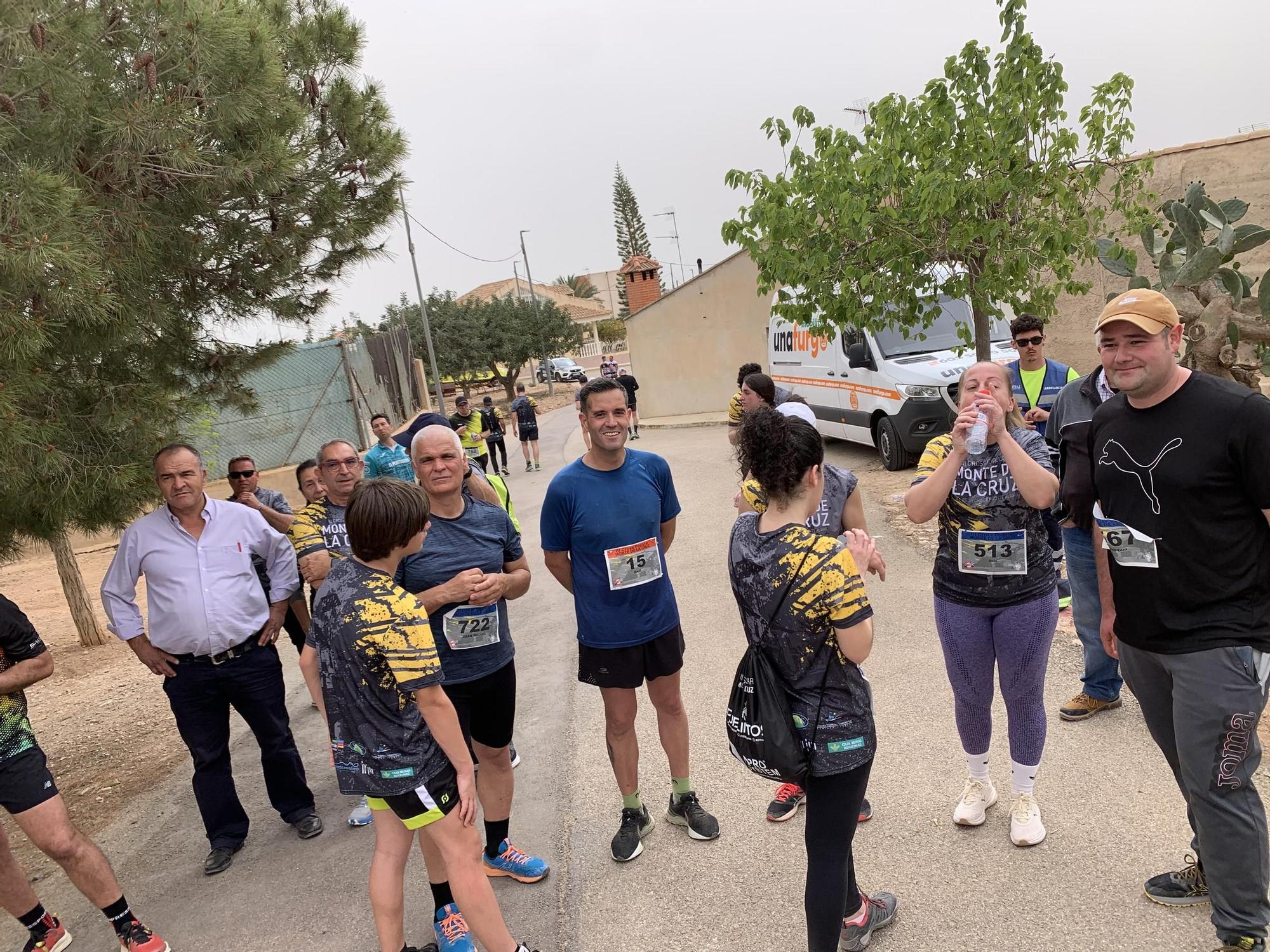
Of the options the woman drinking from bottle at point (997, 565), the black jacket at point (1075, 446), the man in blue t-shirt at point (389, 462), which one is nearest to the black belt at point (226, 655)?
the man in blue t-shirt at point (389, 462)

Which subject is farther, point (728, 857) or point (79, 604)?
point (79, 604)

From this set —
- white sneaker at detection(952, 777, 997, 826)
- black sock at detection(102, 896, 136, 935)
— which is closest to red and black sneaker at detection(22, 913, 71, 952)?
black sock at detection(102, 896, 136, 935)

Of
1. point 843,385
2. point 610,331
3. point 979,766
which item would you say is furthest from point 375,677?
point 610,331

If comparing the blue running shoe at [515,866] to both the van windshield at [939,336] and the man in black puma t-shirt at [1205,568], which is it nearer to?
the man in black puma t-shirt at [1205,568]

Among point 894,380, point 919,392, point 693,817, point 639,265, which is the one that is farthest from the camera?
point 639,265

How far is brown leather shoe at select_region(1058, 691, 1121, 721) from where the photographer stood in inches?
162

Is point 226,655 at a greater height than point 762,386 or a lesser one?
lesser

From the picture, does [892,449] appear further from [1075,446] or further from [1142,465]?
[1142,465]

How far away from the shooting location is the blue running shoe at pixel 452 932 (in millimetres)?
3064

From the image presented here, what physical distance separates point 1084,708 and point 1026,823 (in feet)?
3.94

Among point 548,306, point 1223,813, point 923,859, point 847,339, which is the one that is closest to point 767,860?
point 923,859

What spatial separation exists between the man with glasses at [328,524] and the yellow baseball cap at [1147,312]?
11.2ft

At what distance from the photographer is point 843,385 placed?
39.5ft

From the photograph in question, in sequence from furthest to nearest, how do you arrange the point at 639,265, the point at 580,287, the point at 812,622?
the point at 580,287, the point at 639,265, the point at 812,622
